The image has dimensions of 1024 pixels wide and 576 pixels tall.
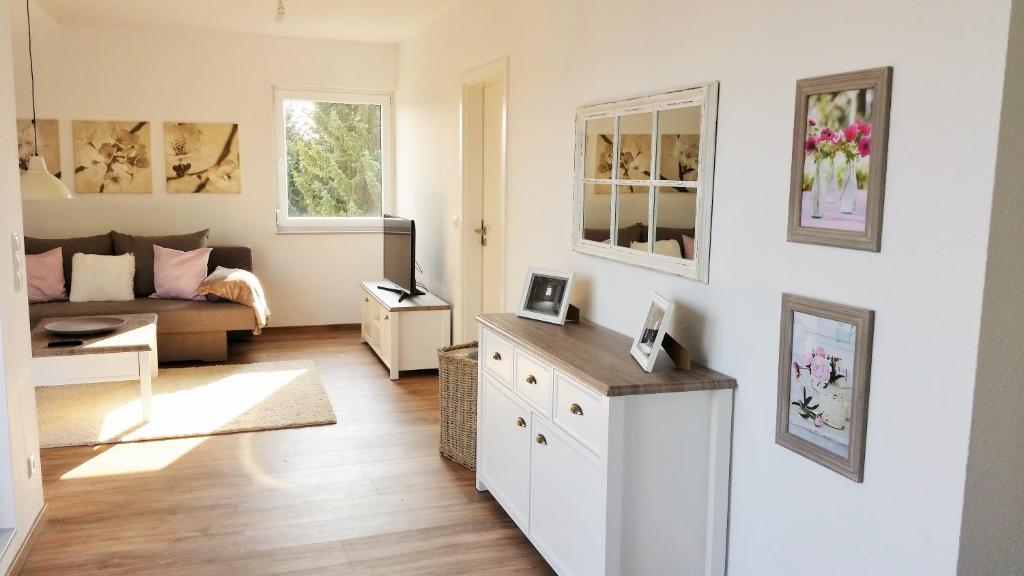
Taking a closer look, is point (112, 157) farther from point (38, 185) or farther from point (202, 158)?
point (38, 185)

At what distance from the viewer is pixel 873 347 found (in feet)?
6.45

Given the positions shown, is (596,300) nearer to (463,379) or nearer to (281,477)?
(463,379)

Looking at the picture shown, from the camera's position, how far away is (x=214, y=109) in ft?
22.7

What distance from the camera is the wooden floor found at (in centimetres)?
306

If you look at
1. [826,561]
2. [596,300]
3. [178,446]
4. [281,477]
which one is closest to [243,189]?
[178,446]

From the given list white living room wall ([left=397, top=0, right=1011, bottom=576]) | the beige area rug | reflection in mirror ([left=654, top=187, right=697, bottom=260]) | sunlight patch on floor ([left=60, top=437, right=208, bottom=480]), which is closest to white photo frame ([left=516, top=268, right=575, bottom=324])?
white living room wall ([left=397, top=0, right=1011, bottom=576])

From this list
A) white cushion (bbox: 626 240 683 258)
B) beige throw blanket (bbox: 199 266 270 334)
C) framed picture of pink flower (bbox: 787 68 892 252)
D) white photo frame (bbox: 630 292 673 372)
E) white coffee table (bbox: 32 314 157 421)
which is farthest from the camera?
beige throw blanket (bbox: 199 266 270 334)

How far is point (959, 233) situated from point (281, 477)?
307 cm

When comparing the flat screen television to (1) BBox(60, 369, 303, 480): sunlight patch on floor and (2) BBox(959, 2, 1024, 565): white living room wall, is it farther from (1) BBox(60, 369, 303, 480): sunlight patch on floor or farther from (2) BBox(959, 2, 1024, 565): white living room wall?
(2) BBox(959, 2, 1024, 565): white living room wall

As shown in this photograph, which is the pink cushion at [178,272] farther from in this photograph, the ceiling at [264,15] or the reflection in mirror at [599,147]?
the reflection in mirror at [599,147]

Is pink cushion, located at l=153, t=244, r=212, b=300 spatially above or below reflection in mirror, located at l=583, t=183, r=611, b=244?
below

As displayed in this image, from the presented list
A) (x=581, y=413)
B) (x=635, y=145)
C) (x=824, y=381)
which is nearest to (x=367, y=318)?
(x=635, y=145)

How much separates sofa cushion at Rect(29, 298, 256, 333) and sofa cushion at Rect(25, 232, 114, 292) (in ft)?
1.19

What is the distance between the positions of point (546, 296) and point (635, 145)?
772 mm
